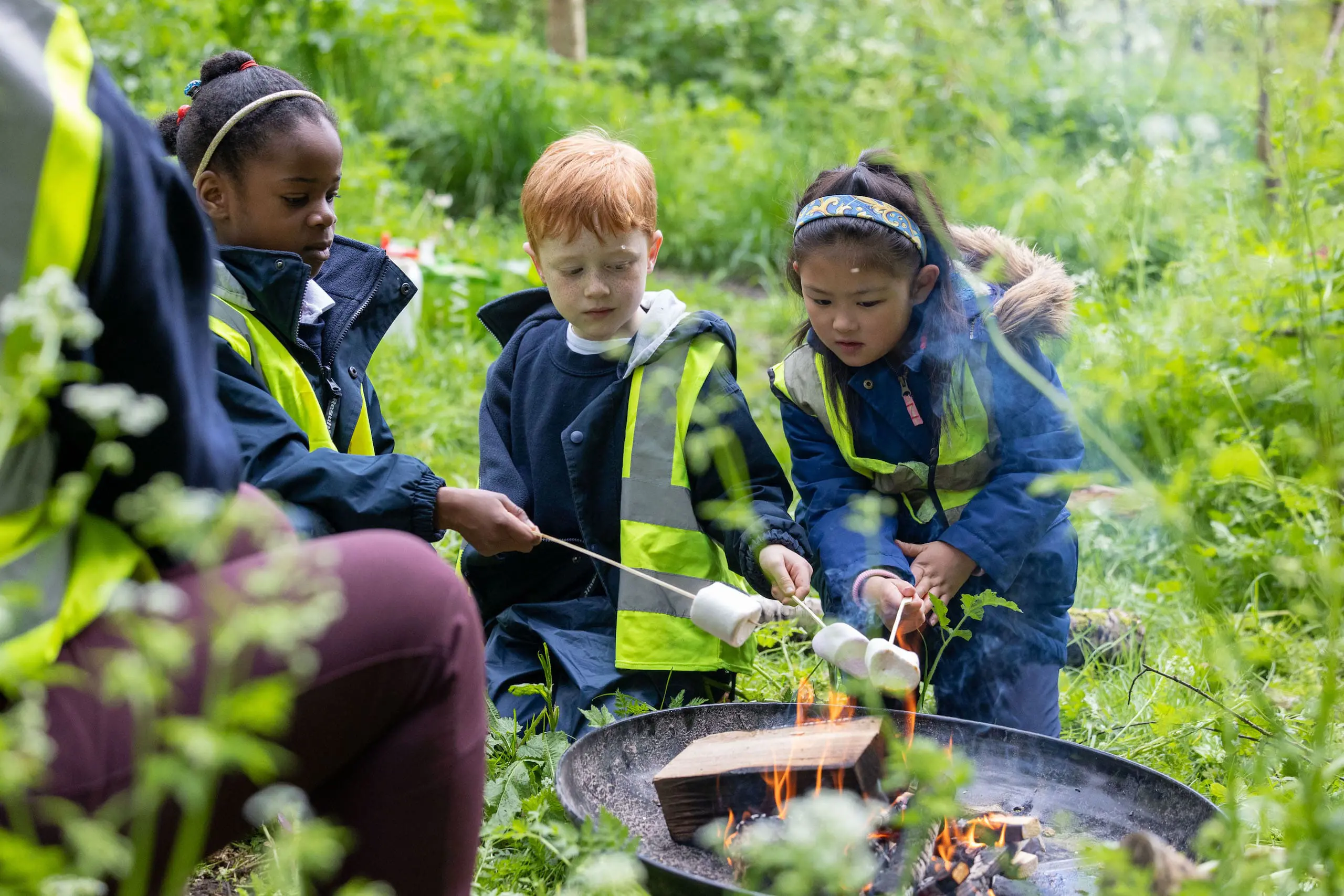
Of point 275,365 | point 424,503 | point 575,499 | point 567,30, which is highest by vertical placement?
point 567,30

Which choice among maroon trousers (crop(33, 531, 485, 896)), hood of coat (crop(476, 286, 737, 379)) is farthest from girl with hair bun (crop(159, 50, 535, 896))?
hood of coat (crop(476, 286, 737, 379))

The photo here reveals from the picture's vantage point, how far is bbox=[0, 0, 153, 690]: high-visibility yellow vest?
1165 mm

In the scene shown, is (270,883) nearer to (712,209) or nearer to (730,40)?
(712,209)

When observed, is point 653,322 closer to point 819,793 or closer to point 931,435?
point 931,435

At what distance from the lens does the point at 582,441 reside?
2.70 meters

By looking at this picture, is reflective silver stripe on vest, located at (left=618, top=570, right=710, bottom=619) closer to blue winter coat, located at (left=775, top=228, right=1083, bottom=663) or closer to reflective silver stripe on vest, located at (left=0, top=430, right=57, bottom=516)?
blue winter coat, located at (left=775, top=228, right=1083, bottom=663)

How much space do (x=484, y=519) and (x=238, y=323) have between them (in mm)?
611

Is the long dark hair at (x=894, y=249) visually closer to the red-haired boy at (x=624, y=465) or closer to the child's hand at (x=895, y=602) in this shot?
the red-haired boy at (x=624, y=465)

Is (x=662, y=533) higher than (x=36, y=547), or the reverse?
(x=36, y=547)

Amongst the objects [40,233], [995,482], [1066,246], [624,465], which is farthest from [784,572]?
[1066,246]

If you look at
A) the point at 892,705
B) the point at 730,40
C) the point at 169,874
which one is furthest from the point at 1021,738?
the point at 730,40

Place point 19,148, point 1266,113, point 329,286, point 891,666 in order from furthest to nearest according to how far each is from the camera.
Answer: point 1266,113, point 329,286, point 891,666, point 19,148

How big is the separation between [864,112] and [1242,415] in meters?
5.42

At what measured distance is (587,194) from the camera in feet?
8.57
